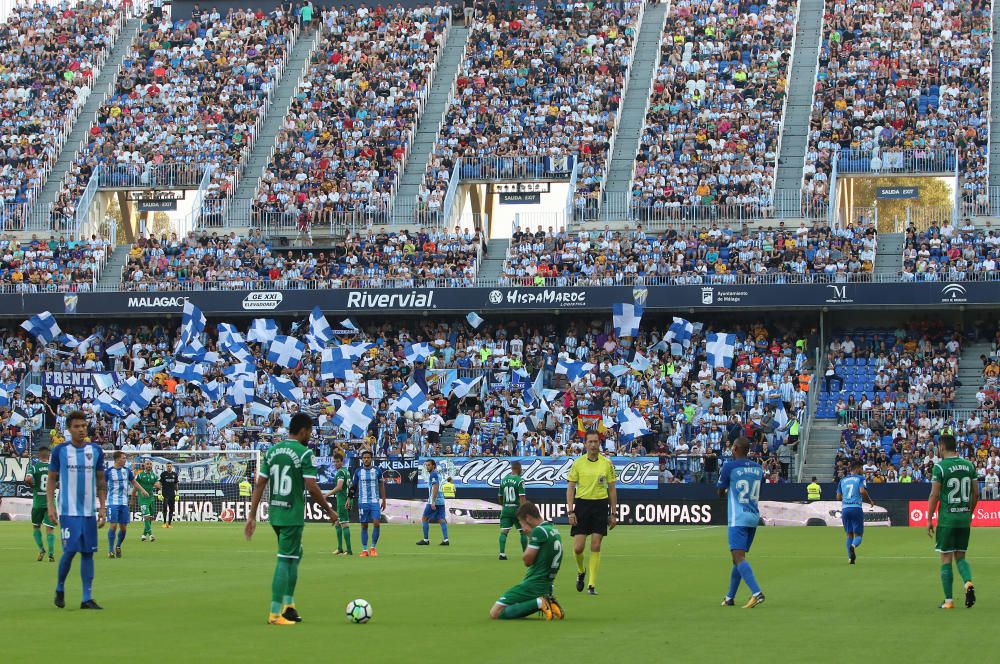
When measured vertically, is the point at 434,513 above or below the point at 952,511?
below

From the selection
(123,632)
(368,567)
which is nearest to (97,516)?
(123,632)

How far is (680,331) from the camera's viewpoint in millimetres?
50906

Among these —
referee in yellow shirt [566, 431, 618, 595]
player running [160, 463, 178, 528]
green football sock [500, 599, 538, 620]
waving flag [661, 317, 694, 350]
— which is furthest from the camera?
waving flag [661, 317, 694, 350]

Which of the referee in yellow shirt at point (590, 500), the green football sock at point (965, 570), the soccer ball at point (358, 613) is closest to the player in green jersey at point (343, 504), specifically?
the referee in yellow shirt at point (590, 500)

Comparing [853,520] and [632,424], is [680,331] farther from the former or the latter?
[853,520]

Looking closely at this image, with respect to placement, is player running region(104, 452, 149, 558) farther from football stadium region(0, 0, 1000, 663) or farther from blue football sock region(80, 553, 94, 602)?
blue football sock region(80, 553, 94, 602)

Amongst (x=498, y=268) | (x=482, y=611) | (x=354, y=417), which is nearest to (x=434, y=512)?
(x=354, y=417)

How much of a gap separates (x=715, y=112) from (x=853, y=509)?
35.6 metres

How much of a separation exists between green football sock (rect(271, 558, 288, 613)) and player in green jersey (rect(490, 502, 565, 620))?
2218mm

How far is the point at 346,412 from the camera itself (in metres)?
45.6

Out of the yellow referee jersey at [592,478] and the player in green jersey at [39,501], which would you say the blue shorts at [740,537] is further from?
the player in green jersey at [39,501]

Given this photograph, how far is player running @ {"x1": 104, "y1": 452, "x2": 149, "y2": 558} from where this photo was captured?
28.6 metres

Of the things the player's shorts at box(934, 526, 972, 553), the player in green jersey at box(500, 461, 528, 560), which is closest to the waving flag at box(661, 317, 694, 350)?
the player in green jersey at box(500, 461, 528, 560)

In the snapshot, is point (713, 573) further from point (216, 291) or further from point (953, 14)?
point (953, 14)
